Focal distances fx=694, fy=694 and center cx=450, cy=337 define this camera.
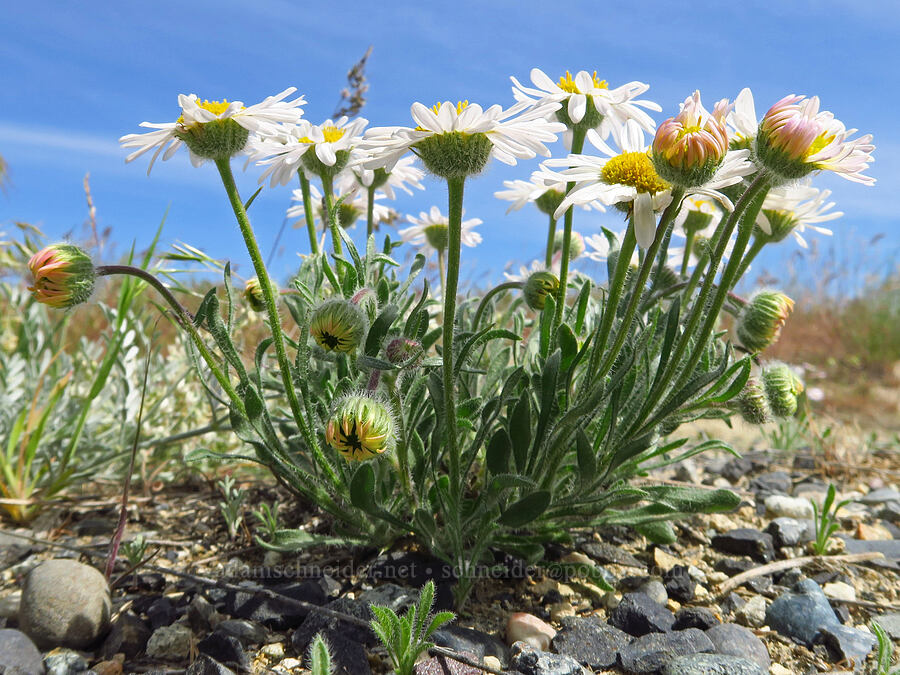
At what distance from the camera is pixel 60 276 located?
1.83 m

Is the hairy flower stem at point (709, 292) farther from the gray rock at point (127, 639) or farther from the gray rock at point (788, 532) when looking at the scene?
the gray rock at point (127, 639)

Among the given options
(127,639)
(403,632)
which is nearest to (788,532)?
(403,632)

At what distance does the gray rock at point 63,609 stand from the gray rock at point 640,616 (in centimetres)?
157

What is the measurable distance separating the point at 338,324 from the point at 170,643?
110 centimetres

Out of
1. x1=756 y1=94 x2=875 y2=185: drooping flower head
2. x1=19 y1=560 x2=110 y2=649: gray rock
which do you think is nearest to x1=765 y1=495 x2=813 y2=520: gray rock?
x1=756 y1=94 x2=875 y2=185: drooping flower head

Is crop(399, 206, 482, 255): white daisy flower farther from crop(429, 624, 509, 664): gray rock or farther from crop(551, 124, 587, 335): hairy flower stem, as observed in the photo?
crop(429, 624, 509, 664): gray rock

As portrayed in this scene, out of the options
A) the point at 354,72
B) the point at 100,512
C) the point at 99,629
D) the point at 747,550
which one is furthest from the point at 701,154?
the point at 100,512

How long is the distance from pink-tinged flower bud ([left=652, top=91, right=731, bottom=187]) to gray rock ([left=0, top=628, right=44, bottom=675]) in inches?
81.1

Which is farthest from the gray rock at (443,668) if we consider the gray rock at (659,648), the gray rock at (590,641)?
the gray rock at (659,648)

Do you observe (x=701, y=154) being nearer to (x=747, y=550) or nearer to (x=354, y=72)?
(x=747, y=550)

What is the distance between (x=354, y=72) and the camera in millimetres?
3512

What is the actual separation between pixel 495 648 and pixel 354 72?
2.78m

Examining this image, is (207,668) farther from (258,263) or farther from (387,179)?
(387,179)

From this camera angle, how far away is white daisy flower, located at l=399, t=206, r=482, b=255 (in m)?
2.99
